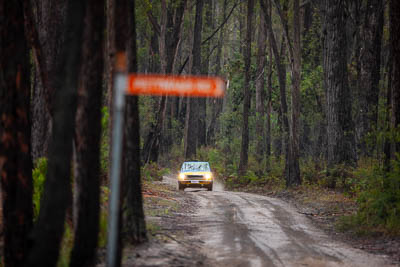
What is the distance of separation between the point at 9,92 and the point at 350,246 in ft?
23.8

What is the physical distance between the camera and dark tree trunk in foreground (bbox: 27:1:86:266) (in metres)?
6.62

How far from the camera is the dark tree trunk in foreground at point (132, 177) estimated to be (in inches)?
372

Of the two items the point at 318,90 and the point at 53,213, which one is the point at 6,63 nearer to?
the point at 53,213

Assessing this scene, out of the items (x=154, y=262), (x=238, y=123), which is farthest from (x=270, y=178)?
(x=154, y=262)

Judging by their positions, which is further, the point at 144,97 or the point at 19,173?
the point at 144,97

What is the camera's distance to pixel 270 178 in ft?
97.5

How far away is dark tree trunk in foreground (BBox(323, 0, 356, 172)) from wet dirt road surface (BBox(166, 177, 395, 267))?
6100 mm

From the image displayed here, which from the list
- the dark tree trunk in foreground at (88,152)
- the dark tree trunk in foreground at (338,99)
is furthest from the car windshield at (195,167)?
the dark tree trunk in foreground at (88,152)

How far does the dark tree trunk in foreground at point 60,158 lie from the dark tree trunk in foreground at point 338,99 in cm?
1689

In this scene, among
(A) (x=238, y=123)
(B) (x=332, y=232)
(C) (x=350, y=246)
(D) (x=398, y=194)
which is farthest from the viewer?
(A) (x=238, y=123)

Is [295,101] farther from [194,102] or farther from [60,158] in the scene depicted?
[60,158]

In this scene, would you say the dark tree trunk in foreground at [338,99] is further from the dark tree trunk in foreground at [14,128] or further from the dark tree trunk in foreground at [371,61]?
the dark tree trunk in foreground at [14,128]

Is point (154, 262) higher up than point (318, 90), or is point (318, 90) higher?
point (318, 90)

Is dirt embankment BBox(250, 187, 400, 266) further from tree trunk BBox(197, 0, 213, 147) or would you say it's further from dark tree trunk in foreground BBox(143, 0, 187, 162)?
tree trunk BBox(197, 0, 213, 147)
